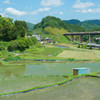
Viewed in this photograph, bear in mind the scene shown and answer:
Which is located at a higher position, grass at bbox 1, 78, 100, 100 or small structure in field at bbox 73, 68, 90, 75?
small structure in field at bbox 73, 68, 90, 75

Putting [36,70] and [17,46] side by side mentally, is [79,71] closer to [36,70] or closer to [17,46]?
[36,70]

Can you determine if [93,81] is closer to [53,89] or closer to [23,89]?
[53,89]

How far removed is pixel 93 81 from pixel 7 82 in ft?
31.4

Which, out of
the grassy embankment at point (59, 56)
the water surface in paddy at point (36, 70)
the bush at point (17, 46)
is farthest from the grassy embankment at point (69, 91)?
the bush at point (17, 46)

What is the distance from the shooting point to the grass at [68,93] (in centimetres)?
1372

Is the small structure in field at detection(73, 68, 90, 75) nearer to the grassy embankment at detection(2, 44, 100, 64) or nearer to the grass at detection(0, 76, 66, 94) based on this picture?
the grass at detection(0, 76, 66, 94)

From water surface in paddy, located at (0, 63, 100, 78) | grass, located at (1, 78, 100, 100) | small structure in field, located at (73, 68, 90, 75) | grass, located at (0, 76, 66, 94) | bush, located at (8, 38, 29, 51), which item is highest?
bush, located at (8, 38, 29, 51)

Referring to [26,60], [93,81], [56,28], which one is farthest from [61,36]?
[93,81]

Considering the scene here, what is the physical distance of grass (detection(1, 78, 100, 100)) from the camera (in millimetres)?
13719

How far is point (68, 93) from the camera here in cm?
1467

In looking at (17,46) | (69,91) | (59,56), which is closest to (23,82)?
(69,91)

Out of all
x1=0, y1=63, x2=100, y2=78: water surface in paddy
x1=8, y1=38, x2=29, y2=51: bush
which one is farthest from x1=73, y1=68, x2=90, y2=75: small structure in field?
x1=8, y1=38, x2=29, y2=51: bush

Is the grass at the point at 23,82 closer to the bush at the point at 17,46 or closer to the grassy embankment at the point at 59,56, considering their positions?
the grassy embankment at the point at 59,56

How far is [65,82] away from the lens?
59.0ft
